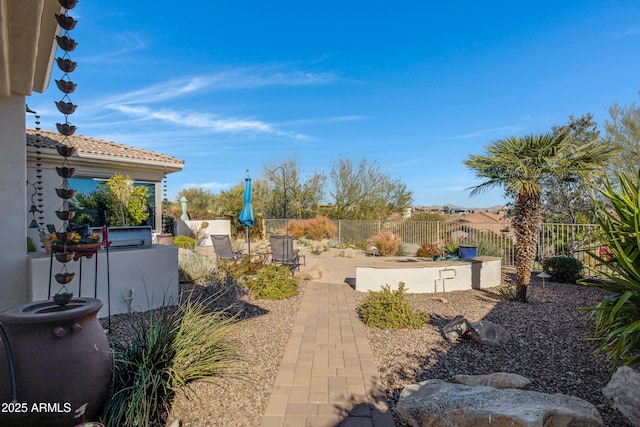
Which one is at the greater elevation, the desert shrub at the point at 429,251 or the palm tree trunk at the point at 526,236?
the palm tree trunk at the point at 526,236

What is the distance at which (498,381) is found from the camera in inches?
115

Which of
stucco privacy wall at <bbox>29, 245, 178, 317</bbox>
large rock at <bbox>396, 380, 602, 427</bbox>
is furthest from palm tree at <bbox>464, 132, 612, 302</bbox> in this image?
stucco privacy wall at <bbox>29, 245, 178, 317</bbox>

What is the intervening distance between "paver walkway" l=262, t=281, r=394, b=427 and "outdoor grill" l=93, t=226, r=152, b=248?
9.83 feet

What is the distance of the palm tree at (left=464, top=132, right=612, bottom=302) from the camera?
5867 millimetres

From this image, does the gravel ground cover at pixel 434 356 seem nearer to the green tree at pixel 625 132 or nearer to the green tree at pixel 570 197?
the green tree at pixel 625 132

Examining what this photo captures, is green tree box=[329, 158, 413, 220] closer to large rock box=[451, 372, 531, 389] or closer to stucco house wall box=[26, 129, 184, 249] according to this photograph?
stucco house wall box=[26, 129, 184, 249]

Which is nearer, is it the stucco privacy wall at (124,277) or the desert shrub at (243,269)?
the stucco privacy wall at (124,277)

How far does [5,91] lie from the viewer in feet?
14.1

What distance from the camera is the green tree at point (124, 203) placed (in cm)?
668

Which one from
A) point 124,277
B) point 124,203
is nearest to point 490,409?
point 124,277

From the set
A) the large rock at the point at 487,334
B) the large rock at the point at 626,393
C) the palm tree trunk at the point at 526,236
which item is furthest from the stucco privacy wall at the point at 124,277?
the palm tree trunk at the point at 526,236

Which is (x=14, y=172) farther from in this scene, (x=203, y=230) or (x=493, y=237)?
(x=203, y=230)

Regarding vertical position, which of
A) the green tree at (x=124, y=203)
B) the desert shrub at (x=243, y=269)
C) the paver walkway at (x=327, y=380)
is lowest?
the paver walkway at (x=327, y=380)

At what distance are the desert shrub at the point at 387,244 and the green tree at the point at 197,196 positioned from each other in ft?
70.1
